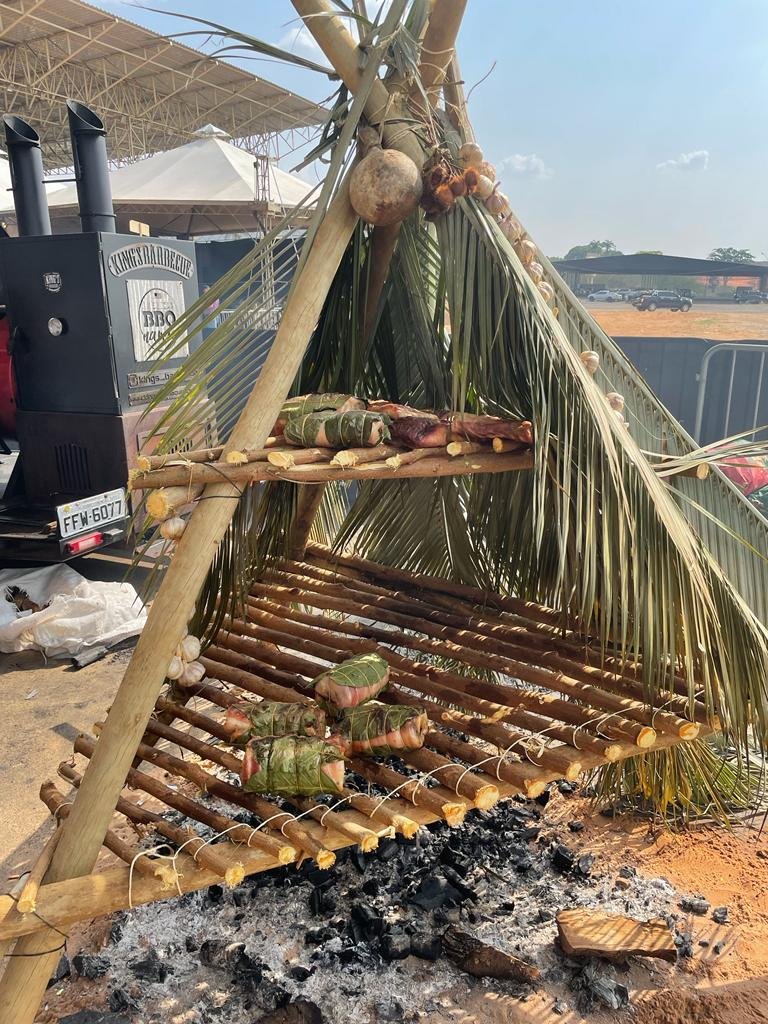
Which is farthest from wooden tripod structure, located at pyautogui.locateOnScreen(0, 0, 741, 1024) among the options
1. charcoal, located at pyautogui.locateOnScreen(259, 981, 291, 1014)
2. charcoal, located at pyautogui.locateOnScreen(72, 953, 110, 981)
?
charcoal, located at pyautogui.locateOnScreen(259, 981, 291, 1014)

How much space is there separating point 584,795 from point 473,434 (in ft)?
6.56

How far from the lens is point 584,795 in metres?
3.23

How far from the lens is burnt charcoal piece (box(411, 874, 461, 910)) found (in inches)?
101

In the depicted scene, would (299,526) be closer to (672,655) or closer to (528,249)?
(528,249)

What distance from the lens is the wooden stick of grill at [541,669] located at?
200 centimetres

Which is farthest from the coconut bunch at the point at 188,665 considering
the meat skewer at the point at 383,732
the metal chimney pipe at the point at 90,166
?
the metal chimney pipe at the point at 90,166

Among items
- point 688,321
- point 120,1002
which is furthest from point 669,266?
point 120,1002

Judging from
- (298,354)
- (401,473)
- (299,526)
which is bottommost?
(299,526)

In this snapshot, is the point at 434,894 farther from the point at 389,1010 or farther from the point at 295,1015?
the point at 295,1015

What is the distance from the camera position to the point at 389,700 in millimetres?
2354

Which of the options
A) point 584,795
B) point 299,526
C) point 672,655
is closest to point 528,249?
point 672,655

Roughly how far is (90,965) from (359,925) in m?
0.84

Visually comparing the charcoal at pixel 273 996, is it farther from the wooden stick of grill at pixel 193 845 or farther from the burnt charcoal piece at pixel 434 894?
the wooden stick of grill at pixel 193 845

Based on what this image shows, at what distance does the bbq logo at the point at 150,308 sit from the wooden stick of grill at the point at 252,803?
331 cm
